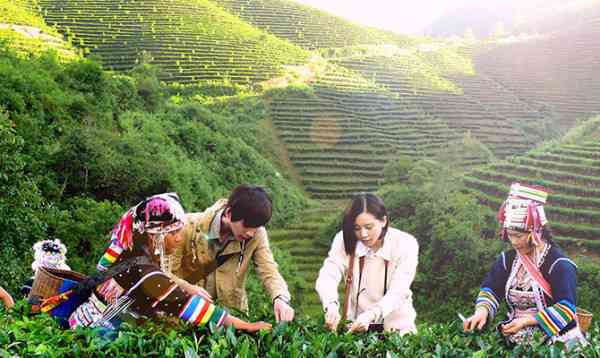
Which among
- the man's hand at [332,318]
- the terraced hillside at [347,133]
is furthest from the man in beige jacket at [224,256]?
the terraced hillside at [347,133]

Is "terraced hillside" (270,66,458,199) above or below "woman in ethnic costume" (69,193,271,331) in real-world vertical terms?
below

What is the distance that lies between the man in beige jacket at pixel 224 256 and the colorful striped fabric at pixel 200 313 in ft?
1.37

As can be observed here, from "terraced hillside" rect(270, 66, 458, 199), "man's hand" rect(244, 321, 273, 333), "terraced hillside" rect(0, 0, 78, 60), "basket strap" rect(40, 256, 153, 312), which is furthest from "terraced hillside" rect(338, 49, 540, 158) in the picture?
"basket strap" rect(40, 256, 153, 312)

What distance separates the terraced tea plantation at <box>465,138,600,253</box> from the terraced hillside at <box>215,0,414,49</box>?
25.1 meters

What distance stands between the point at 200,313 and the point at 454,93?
125 ft

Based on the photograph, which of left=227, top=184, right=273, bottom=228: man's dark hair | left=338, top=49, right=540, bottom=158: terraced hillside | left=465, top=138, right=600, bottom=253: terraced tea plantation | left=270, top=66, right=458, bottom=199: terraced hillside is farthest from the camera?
left=338, top=49, right=540, bottom=158: terraced hillside

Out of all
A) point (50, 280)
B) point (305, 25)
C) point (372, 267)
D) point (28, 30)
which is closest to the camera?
point (50, 280)

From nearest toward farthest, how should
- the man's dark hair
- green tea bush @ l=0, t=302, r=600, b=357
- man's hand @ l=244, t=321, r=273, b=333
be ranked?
1. green tea bush @ l=0, t=302, r=600, b=357
2. man's hand @ l=244, t=321, r=273, b=333
3. the man's dark hair

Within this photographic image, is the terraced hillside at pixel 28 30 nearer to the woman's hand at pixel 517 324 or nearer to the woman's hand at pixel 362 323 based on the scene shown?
the woman's hand at pixel 362 323

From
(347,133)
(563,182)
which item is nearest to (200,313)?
(563,182)

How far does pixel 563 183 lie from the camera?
1822 centimetres

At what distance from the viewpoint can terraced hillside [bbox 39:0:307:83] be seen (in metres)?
32.7

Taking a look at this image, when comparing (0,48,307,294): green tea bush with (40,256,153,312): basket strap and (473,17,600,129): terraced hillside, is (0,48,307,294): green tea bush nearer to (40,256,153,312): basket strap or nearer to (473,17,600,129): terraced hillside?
(40,256,153,312): basket strap

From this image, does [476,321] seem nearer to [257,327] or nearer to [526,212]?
[526,212]
